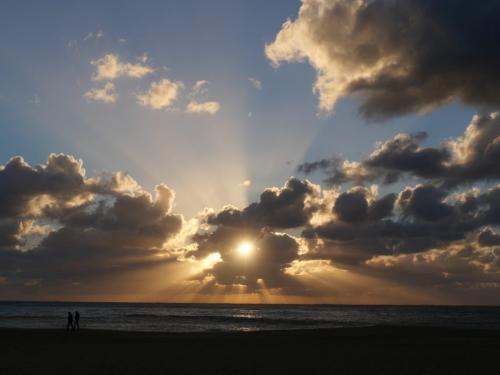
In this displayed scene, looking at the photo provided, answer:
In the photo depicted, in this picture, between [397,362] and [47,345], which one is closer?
[397,362]

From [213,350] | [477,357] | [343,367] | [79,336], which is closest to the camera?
[343,367]

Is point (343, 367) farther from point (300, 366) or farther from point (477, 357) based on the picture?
point (477, 357)

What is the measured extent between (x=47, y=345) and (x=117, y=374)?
52.9ft

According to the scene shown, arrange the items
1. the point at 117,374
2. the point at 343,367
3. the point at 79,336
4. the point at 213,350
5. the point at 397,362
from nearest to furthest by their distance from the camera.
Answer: the point at 117,374, the point at 343,367, the point at 397,362, the point at 213,350, the point at 79,336

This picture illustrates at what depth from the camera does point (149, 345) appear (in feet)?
116

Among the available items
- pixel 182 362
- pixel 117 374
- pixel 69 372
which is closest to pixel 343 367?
pixel 182 362

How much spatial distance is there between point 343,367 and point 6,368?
1714cm

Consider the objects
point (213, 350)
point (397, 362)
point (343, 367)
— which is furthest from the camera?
point (213, 350)

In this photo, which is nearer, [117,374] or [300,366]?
[117,374]

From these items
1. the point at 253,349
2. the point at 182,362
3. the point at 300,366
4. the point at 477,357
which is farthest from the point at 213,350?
the point at 477,357

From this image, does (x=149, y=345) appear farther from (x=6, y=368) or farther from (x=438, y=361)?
(x=438, y=361)

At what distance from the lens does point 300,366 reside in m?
24.9

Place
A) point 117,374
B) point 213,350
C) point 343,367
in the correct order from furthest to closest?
point 213,350 < point 343,367 < point 117,374

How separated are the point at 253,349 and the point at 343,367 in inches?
383
